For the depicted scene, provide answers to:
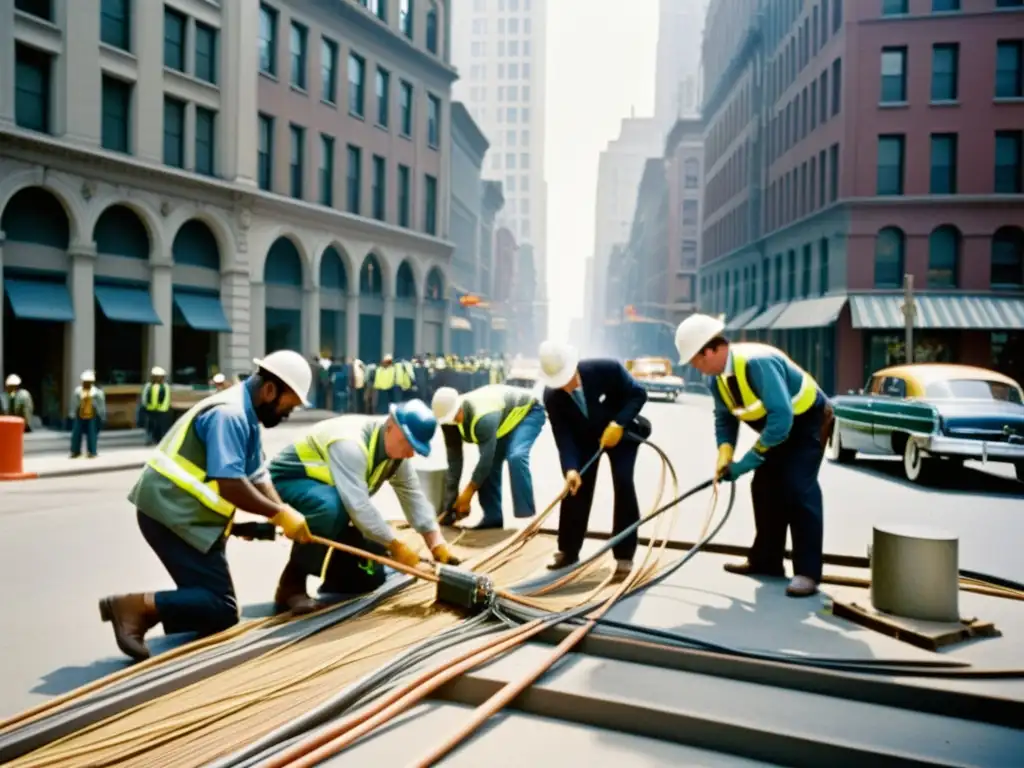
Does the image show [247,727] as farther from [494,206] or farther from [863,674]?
[494,206]

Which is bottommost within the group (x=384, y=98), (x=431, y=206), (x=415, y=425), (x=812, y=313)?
A: (x=415, y=425)

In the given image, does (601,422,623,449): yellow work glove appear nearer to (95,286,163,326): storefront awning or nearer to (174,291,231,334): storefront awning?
(95,286,163,326): storefront awning

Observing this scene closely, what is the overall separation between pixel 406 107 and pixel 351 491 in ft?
118

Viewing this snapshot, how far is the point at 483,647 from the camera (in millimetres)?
4660

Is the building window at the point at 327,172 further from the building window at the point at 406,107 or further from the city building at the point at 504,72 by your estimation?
the city building at the point at 504,72

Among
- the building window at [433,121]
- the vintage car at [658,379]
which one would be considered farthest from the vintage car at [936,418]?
the building window at [433,121]

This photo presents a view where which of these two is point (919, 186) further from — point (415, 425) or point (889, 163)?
point (415, 425)

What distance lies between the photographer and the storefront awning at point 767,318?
42.1 meters

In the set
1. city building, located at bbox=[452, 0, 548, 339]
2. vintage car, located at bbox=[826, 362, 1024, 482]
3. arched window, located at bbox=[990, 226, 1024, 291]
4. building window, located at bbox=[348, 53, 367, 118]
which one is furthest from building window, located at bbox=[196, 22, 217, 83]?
city building, located at bbox=[452, 0, 548, 339]

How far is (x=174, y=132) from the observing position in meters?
26.3

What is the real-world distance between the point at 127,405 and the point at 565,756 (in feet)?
66.6

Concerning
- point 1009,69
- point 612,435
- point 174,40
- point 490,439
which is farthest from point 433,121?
point 612,435

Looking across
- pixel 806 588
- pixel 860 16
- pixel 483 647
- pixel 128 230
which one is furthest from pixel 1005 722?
pixel 860 16

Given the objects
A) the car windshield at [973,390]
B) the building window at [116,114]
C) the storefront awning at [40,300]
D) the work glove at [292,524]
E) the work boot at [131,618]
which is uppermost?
the building window at [116,114]
